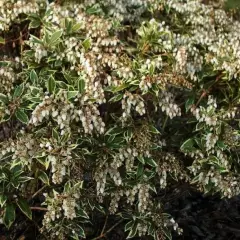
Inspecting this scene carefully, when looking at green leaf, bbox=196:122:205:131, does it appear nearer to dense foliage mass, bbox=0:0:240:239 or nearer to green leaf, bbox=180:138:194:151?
dense foliage mass, bbox=0:0:240:239

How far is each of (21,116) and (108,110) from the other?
0.78 metres

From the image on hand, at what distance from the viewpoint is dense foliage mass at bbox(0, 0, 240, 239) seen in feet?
10.1

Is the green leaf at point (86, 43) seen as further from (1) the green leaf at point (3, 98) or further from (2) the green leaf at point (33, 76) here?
(1) the green leaf at point (3, 98)

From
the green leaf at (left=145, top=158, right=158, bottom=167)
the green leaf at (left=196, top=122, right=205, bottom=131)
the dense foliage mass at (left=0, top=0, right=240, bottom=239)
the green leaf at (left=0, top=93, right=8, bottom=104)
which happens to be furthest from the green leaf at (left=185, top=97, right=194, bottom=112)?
the green leaf at (left=0, top=93, right=8, bottom=104)

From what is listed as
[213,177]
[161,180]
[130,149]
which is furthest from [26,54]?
[213,177]

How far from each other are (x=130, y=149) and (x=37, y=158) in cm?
62

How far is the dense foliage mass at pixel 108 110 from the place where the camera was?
3.09m

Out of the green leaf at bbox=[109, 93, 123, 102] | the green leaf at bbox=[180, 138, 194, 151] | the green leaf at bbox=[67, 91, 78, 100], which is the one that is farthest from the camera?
the green leaf at bbox=[180, 138, 194, 151]

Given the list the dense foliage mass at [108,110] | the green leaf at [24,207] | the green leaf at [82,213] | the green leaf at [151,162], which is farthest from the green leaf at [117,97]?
the green leaf at [24,207]

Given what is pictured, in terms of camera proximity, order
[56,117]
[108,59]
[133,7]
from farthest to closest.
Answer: [133,7] → [108,59] → [56,117]

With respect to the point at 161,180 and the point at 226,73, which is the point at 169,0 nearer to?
the point at 226,73

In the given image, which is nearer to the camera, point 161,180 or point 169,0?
point 161,180

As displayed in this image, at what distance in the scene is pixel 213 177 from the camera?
3.56 m

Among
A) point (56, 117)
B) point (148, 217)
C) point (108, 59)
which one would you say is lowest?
point (148, 217)
